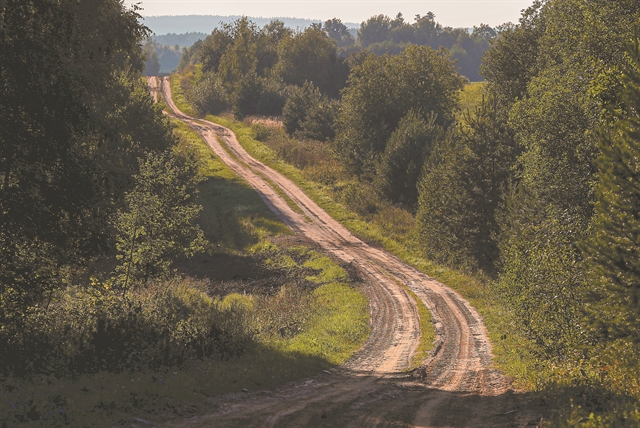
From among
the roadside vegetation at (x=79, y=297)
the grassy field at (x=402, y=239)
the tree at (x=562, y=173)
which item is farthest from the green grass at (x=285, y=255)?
the tree at (x=562, y=173)

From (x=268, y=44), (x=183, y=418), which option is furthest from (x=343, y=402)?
(x=268, y=44)

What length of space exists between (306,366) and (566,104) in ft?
50.1

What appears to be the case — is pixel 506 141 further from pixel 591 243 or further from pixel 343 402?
pixel 343 402

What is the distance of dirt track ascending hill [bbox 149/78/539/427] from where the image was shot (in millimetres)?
12938

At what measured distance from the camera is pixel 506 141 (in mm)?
32844

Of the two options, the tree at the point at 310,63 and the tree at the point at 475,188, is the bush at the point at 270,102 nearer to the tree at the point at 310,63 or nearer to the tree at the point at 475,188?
the tree at the point at 310,63

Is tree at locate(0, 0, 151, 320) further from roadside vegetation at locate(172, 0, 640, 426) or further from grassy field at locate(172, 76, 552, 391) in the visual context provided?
grassy field at locate(172, 76, 552, 391)

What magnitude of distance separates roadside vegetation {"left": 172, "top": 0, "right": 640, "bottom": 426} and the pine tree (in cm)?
4

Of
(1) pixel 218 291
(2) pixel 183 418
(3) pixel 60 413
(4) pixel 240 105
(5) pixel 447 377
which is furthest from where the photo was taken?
(4) pixel 240 105

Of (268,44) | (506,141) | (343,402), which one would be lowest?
(343,402)

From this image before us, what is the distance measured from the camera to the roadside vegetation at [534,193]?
50.5 feet

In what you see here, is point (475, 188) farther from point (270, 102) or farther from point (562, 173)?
point (270, 102)

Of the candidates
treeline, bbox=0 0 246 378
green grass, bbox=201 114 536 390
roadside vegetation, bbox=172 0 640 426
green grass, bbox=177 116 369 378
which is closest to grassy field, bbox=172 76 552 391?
green grass, bbox=201 114 536 390

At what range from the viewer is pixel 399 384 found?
17.5 metres
